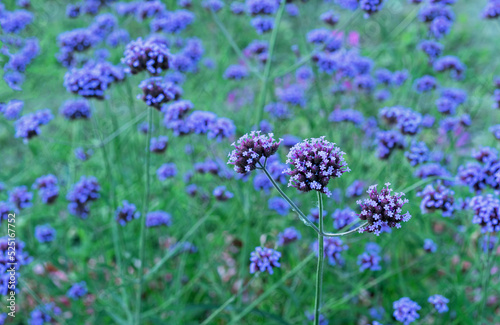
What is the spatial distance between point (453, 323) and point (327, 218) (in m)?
0.88

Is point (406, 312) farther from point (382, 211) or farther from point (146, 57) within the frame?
point (146, 57)

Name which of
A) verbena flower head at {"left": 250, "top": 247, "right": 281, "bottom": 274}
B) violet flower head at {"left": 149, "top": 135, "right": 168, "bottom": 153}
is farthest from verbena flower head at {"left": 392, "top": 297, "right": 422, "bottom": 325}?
violet flower head at {"left": 149, "top": 135, "right": 168, "bottom": 153}

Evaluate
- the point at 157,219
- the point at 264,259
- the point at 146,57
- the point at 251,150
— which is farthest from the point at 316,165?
the point at 157,219

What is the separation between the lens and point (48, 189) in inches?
108

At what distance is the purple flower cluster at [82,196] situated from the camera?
8.54 ft

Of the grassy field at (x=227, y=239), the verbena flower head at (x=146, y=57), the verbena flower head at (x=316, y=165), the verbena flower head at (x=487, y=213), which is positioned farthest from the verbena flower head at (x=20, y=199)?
the verbena flower head at (x=487, y=213)

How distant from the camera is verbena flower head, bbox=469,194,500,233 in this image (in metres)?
1.94

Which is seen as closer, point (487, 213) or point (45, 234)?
point (487, 213)

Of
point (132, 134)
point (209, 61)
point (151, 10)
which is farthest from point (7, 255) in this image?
point (209, 61)

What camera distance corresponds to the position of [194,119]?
2471 mm

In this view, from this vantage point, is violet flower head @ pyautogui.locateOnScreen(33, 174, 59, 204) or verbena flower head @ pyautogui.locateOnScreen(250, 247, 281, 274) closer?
verbena flower head @ pyautogui.locateOnScreen(250, 247, 281, 274)

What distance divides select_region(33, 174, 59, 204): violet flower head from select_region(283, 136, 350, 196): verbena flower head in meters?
1.81

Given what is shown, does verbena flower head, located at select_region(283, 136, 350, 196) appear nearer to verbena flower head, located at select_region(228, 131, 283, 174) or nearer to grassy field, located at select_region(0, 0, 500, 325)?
verbena flower head, located at select_region(228, 131, 283, 174)

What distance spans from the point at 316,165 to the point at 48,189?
75.8 inches
